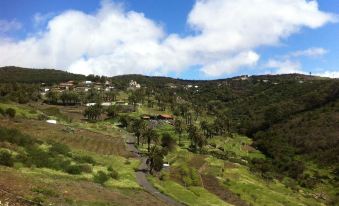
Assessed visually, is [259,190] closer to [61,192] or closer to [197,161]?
[197,161]

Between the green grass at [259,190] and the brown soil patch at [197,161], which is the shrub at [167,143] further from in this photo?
the green grass at [259,190]

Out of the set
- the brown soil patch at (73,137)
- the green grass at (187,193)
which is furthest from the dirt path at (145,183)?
the brown soil patch at (73,137)

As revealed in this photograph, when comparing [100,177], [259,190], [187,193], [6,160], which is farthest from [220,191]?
[6,160]

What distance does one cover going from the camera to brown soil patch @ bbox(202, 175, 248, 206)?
9625 centimetres

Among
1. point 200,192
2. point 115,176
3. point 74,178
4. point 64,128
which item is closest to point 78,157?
point 115,176

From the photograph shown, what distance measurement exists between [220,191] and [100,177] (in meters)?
34.5

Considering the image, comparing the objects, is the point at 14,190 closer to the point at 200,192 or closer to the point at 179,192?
the point at 179,192

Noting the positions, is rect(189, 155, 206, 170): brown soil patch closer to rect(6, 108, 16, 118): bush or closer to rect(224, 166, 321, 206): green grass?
rect(224, 166, 321, 206): green grass

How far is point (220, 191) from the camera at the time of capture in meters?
104

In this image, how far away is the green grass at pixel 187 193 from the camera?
84312mm

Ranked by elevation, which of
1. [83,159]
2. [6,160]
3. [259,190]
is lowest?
[259,190]

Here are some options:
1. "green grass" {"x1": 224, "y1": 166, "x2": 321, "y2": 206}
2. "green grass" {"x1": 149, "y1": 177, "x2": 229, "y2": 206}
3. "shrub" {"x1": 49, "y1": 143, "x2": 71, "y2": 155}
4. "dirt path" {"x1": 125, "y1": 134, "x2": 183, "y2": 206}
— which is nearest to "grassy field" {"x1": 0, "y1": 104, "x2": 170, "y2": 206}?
"dirt path" {"x1": 125, "y1": 134, "x2": 183, "y2": 206}

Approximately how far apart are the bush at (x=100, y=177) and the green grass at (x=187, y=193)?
38.1 ft

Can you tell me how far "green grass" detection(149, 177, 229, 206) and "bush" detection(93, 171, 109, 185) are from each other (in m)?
11.6
